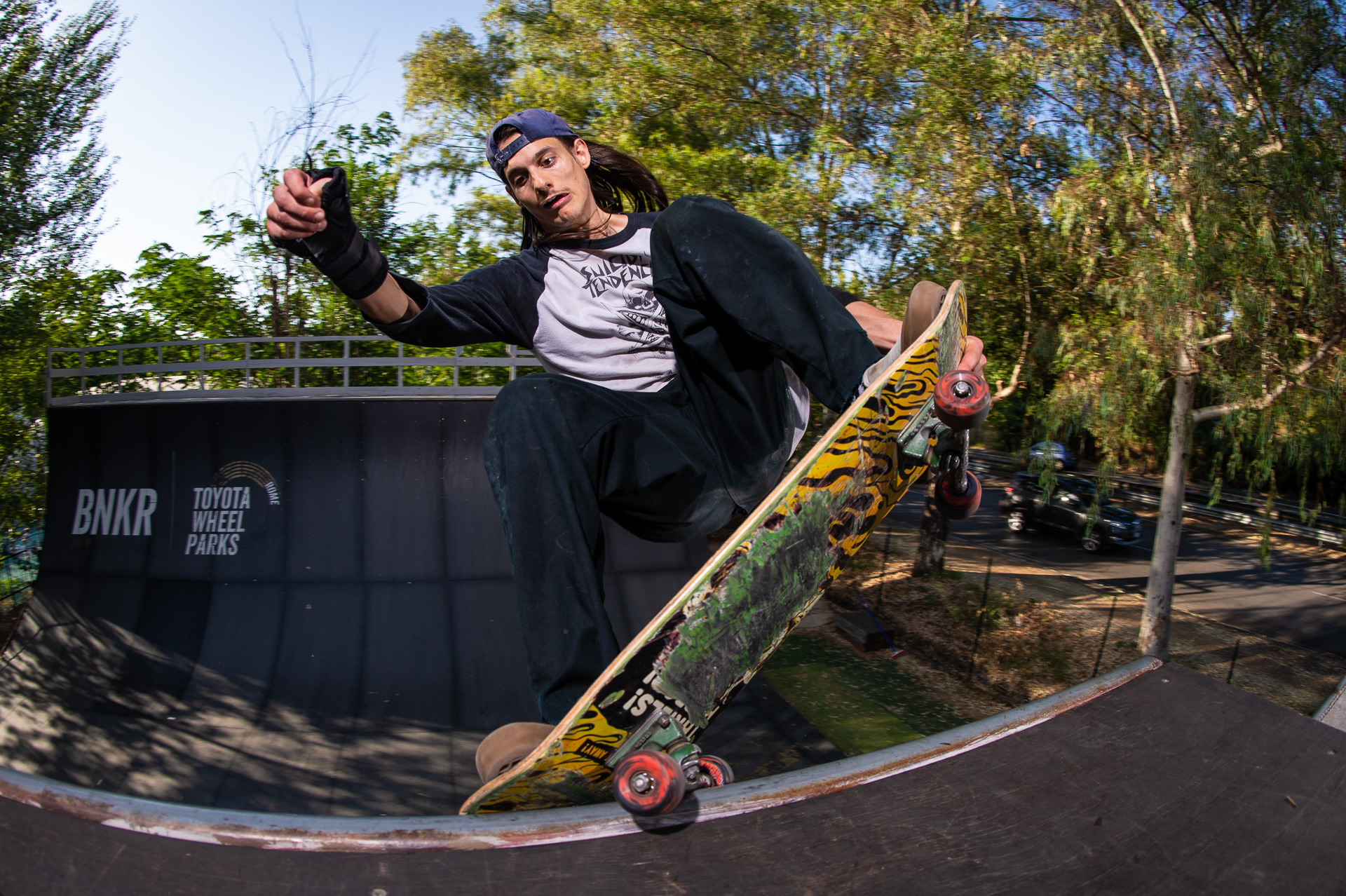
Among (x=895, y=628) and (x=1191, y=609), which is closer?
(x=895, y=628)

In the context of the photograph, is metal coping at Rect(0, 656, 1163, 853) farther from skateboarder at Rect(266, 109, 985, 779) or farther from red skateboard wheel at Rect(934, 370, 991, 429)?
red skateboard wheel at Rect(934, 370, 991, 429)

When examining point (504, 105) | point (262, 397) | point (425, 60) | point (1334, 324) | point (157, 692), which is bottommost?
point (157, 692)

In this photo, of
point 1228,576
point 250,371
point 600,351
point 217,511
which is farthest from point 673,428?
point 1228,576

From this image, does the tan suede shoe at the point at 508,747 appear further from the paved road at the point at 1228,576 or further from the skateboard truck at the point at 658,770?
the paved road at the point at 1228,576

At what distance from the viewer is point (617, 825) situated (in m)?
1.55

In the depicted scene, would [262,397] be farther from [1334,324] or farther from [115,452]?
[1334,324]

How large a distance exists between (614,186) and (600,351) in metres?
0.77

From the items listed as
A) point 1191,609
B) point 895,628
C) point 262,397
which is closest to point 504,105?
point 262,397

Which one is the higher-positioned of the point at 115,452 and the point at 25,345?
the point at 25,345

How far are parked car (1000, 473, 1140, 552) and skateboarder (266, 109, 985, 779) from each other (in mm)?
19885

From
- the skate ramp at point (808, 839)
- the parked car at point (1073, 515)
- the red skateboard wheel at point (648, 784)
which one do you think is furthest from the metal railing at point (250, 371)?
the parked car at point (1073, 515)

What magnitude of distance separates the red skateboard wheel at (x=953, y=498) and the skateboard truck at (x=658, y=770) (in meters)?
1.13

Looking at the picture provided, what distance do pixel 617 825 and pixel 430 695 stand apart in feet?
26.6

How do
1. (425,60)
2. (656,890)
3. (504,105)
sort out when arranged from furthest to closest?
(425,60) → (504,105) → (656,890)
